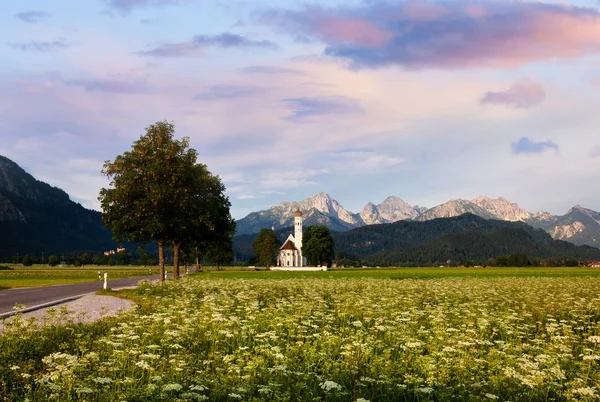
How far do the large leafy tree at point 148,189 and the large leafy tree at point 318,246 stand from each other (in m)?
118

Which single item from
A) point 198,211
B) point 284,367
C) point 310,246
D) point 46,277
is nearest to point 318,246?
point 310,246

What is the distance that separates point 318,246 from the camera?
523ft

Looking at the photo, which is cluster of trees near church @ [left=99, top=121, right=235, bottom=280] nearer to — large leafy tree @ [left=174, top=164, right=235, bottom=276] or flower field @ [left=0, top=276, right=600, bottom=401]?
large leafy tree @ [left=174, top=164, right=235, bottom=276]

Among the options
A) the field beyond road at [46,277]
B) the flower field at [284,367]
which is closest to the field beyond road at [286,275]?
the field beyond road at [46,277]

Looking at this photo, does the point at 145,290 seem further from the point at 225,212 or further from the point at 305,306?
the point at 225,212

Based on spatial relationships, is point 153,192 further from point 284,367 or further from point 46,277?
point 46,277

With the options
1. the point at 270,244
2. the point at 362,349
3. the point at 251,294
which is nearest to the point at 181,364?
the point at 362,349

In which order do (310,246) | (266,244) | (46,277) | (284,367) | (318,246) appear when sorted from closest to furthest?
(284,367) < (46,277) < (266,244) < (318,246) < (310,246)

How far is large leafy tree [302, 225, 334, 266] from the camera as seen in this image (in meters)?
160

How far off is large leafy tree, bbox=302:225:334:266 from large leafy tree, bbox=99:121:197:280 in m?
118

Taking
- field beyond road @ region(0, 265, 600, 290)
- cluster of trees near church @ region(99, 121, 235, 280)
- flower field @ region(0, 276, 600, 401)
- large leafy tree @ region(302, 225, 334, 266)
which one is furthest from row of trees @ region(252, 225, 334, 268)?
flower field @ region(0, 276, 600, 401)

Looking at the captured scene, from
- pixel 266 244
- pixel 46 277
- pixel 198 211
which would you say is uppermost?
pixel 198 211

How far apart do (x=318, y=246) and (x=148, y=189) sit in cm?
12132

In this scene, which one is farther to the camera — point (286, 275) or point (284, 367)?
point (286, 275)
